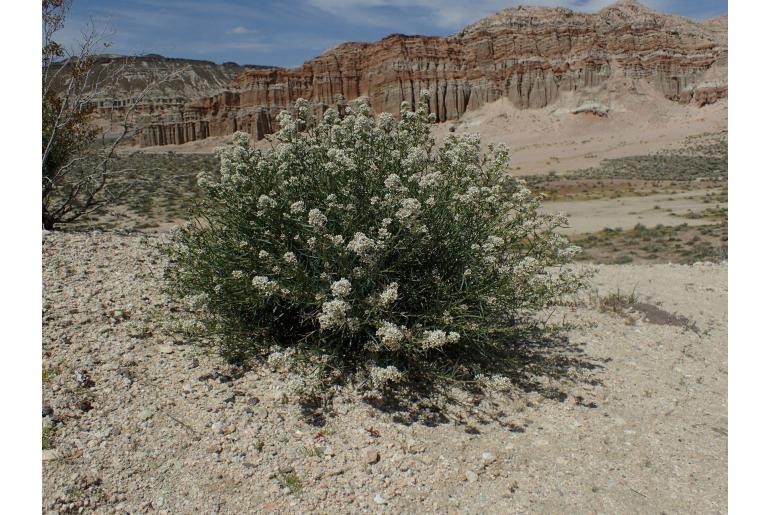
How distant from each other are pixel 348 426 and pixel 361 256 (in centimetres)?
131

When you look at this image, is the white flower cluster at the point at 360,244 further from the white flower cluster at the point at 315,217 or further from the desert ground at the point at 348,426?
the desert ground at the point at 348,426

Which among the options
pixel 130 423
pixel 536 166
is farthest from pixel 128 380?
pixel 536 166

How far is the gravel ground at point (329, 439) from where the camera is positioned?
11.9ft

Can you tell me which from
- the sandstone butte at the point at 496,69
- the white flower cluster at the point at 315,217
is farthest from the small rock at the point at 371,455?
the sandstone butte at the point at 496,69

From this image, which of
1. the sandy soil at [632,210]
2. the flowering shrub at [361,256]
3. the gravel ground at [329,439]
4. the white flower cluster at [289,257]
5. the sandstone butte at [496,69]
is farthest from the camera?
the sandstone butte at [496,69]

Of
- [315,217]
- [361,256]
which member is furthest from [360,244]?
[315,217]

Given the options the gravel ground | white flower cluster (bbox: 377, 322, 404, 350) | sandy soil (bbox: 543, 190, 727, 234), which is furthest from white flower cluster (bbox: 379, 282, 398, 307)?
sandy soil (bbox: 543, 190, 727, 234)

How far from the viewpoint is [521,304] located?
516 cm

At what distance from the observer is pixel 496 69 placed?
81.3 meters

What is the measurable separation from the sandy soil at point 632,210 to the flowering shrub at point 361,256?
16329 millimetres

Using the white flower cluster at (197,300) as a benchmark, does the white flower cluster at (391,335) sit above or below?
below

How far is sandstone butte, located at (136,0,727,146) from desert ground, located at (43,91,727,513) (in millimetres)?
72659

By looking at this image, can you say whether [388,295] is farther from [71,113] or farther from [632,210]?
[632,210]

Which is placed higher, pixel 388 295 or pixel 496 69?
pixel 496 69
